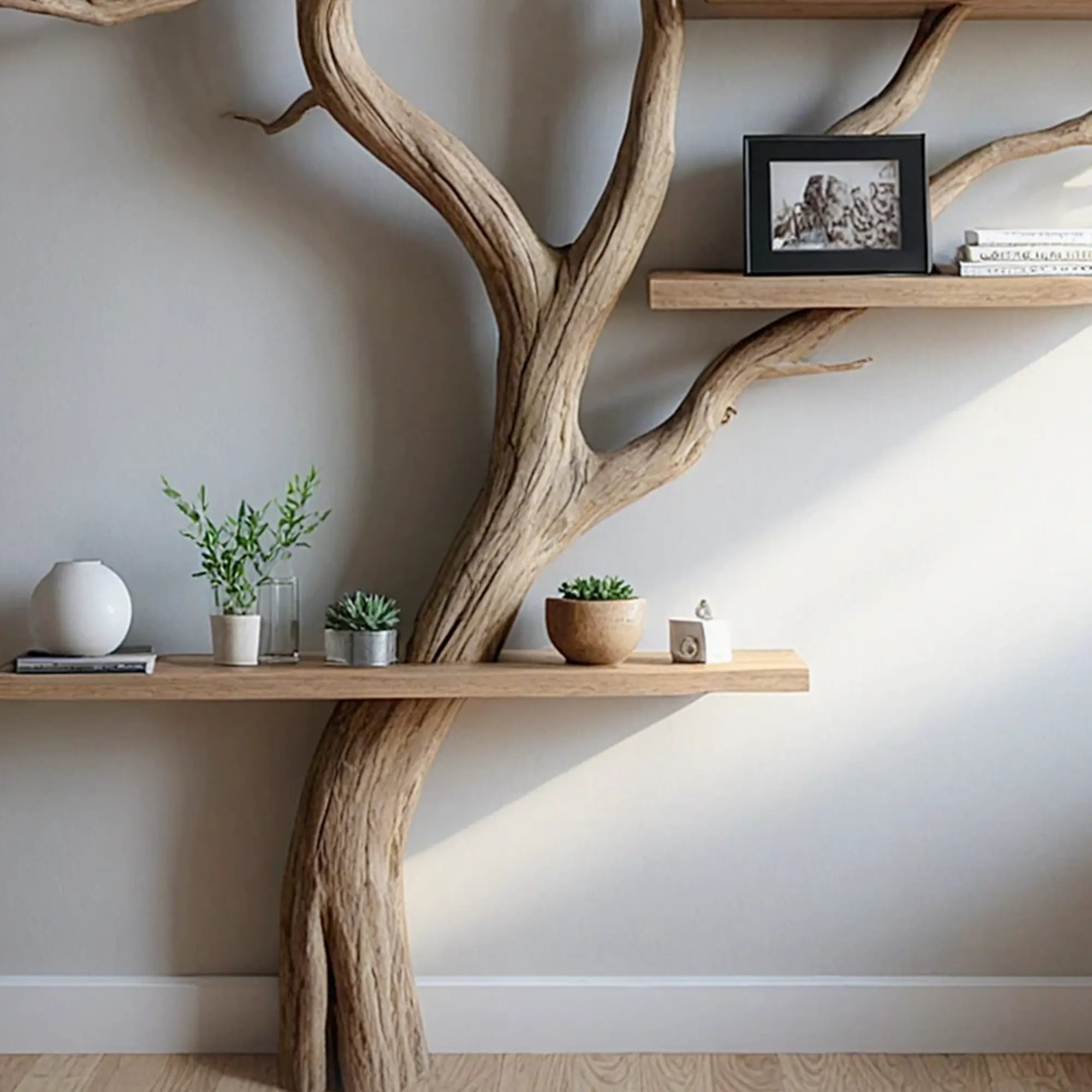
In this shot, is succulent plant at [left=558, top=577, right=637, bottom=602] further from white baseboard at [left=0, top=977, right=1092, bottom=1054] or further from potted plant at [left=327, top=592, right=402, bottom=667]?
white baseboard at [left=0, top=977, right=1092, bottom=1054]

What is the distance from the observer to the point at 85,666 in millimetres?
2352

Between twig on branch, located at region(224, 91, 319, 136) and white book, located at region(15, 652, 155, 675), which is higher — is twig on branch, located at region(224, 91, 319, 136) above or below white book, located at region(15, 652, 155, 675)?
above

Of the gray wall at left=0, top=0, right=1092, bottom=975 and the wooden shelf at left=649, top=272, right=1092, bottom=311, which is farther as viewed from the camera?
the gray wall at left=0, top=0, right=1092, bottom=975

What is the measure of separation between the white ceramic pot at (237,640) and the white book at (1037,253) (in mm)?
1260

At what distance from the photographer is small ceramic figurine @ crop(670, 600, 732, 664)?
240cm

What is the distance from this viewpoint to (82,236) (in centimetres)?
257

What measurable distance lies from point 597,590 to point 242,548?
60 cm

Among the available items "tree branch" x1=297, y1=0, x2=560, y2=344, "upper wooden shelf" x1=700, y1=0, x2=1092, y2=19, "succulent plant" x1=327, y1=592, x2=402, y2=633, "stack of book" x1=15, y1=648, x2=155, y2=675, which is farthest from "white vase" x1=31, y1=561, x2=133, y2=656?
"upper wooden shelf" x1=700, y1=0, x2=1092, y2=19

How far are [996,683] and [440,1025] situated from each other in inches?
44.2

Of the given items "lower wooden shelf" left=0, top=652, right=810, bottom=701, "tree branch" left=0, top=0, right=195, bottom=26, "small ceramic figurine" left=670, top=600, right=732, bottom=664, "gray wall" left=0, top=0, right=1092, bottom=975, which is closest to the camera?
"tree branch" left=0, top=0, right=195, bottom=26

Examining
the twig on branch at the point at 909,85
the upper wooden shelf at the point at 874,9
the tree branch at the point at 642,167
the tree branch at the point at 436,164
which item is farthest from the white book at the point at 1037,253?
the tree branch at the point at 436,164

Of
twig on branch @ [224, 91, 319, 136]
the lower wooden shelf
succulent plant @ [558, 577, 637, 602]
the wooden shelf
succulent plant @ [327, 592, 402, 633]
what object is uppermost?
twig on branch @ [224, 91, 319, 136]

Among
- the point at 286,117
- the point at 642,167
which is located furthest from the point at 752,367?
the point at 286,117

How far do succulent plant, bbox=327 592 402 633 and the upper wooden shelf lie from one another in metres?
1.09
